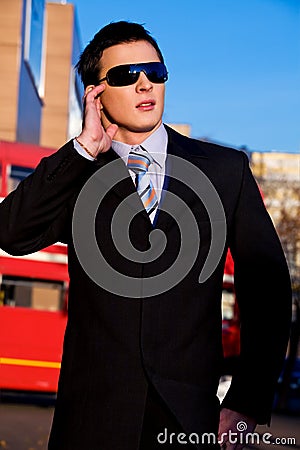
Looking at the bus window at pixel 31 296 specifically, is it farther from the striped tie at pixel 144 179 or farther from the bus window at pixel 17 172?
the striped tie at pixel 144 179

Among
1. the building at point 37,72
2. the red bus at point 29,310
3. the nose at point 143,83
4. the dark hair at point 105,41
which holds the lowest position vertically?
the red bus at point 29,310

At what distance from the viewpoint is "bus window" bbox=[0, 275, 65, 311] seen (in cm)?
1324

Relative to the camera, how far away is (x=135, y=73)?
2.15 meters

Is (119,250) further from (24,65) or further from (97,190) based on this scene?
(24,65)

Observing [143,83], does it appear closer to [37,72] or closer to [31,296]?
[31,296]

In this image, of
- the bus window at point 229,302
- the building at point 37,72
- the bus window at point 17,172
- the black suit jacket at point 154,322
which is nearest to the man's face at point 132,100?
the black suit jacket at point 154,322

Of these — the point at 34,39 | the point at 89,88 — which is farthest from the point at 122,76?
the point at 34,39

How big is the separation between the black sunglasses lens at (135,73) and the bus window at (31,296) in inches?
427

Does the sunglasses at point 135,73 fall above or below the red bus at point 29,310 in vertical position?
above

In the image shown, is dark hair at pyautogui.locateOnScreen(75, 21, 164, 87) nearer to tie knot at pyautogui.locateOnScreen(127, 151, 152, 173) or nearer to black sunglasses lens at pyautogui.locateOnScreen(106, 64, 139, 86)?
black sunglasses lens at pyautogui.locateOnScreen(106, 64, 139, 86)

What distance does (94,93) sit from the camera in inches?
86.4

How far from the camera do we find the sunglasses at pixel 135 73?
7.06 feet

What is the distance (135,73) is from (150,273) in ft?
1.46

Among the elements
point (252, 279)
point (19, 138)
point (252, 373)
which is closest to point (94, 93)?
point (252, 279)
